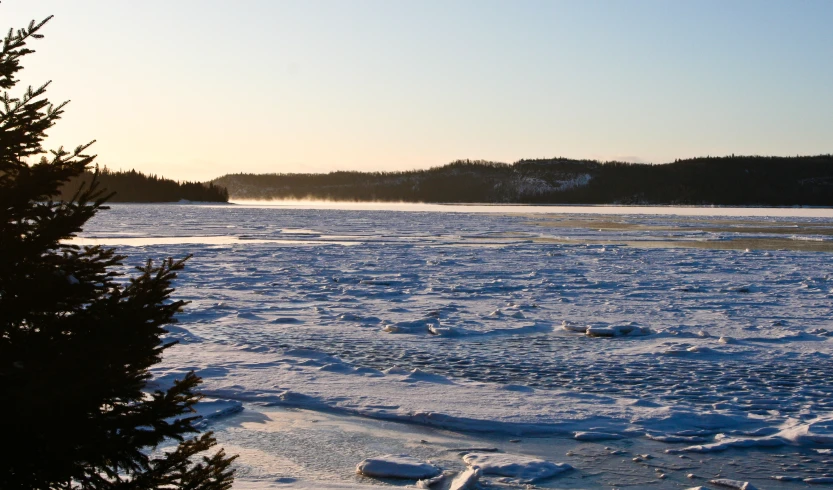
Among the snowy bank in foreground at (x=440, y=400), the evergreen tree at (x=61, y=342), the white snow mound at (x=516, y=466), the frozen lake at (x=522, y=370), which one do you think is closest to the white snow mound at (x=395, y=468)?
the frozen lake at (x=522, y=370)

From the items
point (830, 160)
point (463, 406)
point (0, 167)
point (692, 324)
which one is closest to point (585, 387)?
point (463, 406)

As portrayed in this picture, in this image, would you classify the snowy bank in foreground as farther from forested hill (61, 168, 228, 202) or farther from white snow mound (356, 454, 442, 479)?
forested hill (61, 168, 228, 202)

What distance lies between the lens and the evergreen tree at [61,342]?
2.22 meters

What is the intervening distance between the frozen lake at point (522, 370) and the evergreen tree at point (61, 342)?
1.75m

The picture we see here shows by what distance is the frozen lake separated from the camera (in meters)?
4.78

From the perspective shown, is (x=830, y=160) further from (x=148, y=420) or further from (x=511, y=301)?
(x=148, y=420)

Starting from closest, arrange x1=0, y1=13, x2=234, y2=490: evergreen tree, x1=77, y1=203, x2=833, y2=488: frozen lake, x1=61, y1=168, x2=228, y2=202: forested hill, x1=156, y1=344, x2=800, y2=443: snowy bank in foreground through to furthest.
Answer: x1=0, y1=13, x2=234, y2=490: evergreen tree, x1=77, y1=203, x2=833, y2=488: frozen lake, x1=156, y1=344, x2=800, y2=443: snowy bank in foreground, x1=61, y1=168, x2=228, y2=202: forested hill

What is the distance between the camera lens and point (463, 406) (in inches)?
228

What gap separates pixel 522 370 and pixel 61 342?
528cm

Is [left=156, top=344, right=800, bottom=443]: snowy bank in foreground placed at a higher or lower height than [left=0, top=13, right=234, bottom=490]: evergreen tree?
lower

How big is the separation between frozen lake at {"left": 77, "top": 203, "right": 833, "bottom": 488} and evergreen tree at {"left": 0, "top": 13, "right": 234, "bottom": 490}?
5.73ft

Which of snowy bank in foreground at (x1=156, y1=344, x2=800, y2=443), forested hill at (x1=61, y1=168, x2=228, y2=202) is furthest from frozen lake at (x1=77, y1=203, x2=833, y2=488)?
forested hill at (x1=61, y1=168, x2=228, y2=202)

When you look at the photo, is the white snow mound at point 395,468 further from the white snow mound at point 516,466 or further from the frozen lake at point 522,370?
the white snow mound at point 516,466

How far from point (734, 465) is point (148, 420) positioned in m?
3.64
